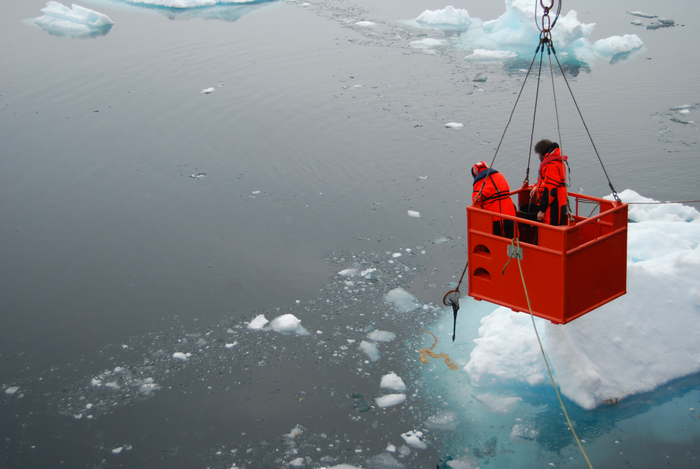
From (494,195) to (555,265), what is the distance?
771mm

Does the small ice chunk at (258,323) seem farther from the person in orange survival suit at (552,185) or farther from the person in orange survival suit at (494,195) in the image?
the person in orange survival suit at (552,185)

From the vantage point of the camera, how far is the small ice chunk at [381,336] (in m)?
6.61

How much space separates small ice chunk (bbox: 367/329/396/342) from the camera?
21.7 feet

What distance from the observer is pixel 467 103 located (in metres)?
13.0

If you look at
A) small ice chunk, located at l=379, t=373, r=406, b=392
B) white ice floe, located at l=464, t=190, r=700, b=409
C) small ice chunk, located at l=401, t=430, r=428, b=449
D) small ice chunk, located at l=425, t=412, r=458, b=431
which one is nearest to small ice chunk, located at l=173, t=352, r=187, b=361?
small ice chunk, located at l=379, t=373, r=406, b=392

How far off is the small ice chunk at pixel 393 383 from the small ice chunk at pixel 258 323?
65.7 inches

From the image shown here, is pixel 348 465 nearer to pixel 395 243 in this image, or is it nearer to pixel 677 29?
pixel 395 243

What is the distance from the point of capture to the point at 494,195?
15.7 ft

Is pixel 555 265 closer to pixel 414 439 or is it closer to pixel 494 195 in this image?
pixel 494 195

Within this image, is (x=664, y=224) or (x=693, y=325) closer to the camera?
(x=693, y=325)

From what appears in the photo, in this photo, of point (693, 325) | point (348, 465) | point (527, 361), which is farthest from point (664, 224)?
point (348, 465)

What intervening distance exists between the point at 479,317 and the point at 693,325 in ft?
6.96

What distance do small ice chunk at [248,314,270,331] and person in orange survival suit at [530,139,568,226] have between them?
3571 mm

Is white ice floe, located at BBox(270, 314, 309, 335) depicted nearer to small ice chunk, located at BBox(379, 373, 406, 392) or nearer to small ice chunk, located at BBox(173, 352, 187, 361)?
small ice chunk, located at BBox(173, 352, 187, 361)
